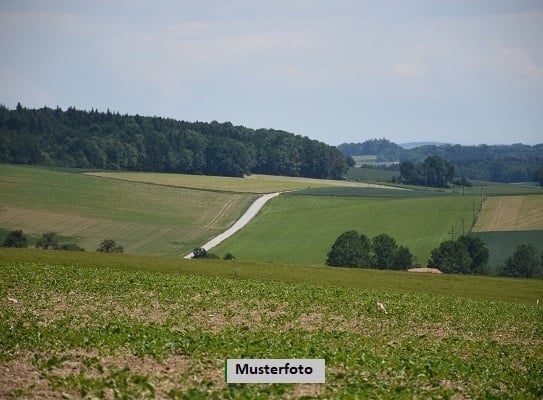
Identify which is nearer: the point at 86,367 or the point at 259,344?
the point at 86,367

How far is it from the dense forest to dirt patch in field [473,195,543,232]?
55.2m

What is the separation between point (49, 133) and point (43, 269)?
132261 mm

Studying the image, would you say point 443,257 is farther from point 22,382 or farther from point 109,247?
point 22,382

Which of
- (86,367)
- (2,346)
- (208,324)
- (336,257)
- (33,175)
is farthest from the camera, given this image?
(33,175)

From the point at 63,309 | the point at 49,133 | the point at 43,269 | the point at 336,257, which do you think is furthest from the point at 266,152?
the point at 63,309

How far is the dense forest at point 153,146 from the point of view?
153125mm

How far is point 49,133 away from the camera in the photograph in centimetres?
16950

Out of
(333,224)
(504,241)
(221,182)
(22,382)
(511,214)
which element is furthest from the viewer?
(221,182)

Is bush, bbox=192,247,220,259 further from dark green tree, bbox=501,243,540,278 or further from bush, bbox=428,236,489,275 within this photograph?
dark green tree, bbox=501,243,540,278

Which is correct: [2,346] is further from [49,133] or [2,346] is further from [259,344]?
Result: [49,133]

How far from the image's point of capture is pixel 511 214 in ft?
350

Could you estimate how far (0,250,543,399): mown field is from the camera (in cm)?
1894

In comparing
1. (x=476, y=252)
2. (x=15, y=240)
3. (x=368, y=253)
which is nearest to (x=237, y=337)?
(x=15, y=240)

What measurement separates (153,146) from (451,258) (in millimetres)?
89343
